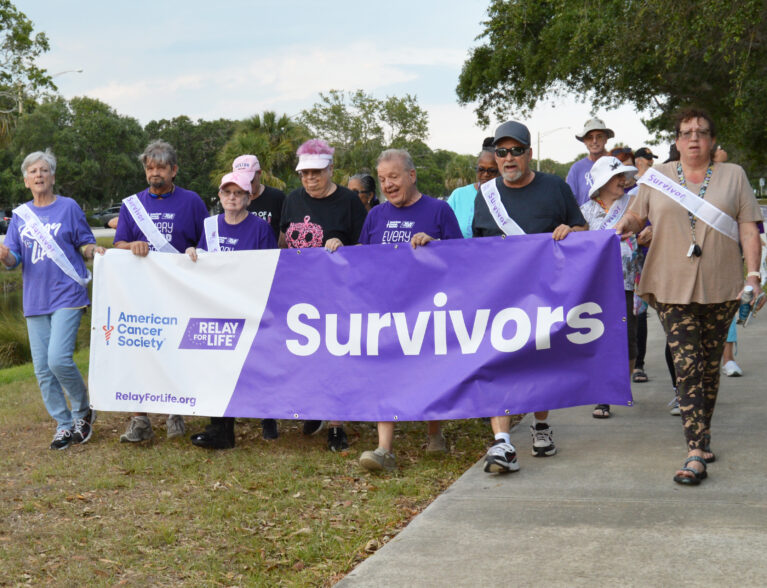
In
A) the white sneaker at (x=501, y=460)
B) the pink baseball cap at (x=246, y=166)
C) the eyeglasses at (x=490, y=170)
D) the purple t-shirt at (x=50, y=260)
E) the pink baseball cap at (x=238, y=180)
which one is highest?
the pink baseball cap at (x=246, y=166)

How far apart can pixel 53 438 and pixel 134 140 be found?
72.0m

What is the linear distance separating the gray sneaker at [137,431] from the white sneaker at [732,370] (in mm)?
5255

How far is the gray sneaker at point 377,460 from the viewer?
557cm

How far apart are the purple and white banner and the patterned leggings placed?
0.36 metres

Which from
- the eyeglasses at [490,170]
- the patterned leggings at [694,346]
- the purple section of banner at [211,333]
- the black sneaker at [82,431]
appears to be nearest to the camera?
the patterned leggings at [694,346]

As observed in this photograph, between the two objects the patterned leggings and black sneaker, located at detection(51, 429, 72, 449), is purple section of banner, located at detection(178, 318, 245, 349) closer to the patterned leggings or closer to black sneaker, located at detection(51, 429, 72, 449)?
black sneaker, located at detection(51, 429, 72, 449)

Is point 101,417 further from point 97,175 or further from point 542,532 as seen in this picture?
point 97,175

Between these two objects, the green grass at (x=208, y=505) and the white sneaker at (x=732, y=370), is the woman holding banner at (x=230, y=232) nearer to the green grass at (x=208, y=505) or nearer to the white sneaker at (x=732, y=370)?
the green grass at (x=208, y=505)

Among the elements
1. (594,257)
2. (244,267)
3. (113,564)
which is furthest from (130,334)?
(594,257)

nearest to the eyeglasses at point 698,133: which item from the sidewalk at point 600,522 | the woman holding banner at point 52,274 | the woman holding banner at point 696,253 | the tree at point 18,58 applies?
the woman holding banner at point 696,253

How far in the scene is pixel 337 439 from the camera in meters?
6.37

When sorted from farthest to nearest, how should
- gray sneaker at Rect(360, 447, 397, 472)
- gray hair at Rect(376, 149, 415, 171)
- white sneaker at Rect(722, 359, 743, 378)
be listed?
white sneaker at Rect(722, 359, 743, 378)
gray hair at Rect(376, 149, 415, 171)
gray sneaker at Rect(360, 447, 397, 472)

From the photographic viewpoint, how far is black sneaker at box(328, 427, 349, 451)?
6.34 m

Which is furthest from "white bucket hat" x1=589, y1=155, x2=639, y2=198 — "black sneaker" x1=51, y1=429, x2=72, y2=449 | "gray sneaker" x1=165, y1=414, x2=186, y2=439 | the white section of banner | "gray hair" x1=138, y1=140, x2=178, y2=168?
"black sneaker" x1=51, y1=429, x2=72, y2=449
